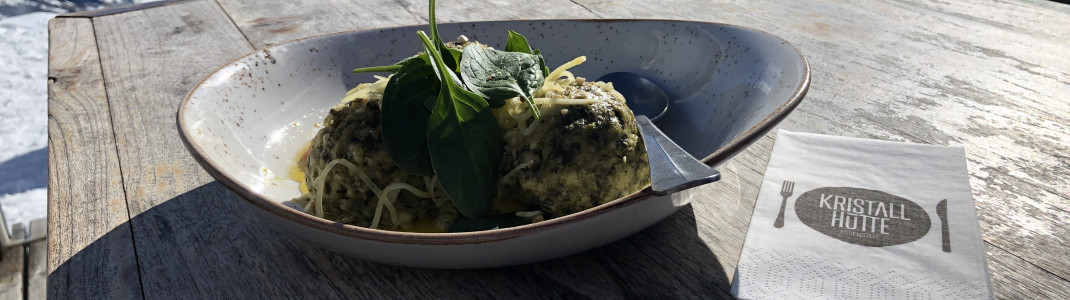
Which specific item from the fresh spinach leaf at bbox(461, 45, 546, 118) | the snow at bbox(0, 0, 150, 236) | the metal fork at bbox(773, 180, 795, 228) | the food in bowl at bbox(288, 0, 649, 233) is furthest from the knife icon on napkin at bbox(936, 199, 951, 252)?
the snow at bbox(0, 0, 150, 236)

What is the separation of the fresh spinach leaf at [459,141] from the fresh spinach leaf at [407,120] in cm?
5

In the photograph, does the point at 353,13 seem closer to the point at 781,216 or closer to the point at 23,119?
the point at 781,216

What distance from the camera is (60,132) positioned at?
165 cm

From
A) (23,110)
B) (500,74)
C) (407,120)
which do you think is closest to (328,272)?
(407,120)

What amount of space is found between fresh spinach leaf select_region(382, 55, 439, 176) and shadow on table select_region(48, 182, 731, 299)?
171 mm

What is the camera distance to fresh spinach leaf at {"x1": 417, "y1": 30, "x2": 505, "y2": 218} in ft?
3.12

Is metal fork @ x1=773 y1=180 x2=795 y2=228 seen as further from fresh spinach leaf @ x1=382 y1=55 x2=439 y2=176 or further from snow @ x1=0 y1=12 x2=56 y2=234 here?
snow @ x1=0 y1=12 x2=56 y2=234

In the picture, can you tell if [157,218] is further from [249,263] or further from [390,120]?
[390,120]

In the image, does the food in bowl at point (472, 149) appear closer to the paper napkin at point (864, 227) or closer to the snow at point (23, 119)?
the paper napkin at point (864, 227)

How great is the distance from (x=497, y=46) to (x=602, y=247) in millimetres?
766

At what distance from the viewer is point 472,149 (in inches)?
38.5

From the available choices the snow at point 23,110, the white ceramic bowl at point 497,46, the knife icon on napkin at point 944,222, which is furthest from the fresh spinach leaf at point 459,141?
the snow at point 23,110

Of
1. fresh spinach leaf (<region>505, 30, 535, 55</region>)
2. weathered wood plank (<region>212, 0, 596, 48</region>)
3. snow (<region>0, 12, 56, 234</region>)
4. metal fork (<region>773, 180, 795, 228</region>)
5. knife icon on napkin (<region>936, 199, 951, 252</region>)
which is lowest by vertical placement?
snow (<region>0, 12, 56, 234</region>)

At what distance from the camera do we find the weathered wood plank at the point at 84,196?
109 cm
